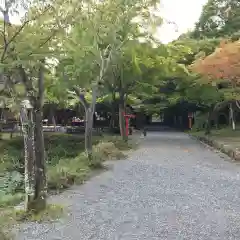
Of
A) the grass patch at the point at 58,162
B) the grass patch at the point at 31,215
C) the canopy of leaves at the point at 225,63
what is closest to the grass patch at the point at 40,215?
the grass patch at the point at 31,215

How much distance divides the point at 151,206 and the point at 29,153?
8.01 ft

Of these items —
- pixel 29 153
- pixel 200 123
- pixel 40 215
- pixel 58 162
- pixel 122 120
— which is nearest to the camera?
pixel 40 215

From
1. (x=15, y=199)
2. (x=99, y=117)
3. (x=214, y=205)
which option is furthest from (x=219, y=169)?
(x=99, y=117)

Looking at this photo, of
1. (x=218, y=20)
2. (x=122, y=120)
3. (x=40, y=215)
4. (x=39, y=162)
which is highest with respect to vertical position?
(x=218, y=20)

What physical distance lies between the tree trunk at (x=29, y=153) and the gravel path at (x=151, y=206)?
72 centimetres

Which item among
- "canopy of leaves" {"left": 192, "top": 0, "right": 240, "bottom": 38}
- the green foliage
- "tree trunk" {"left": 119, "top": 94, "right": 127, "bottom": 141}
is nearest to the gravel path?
"tree trunk" {"left": 119, "top": 94, "right": 127, "bottom": 141}

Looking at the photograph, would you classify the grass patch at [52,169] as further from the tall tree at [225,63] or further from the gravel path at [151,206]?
the tall tree at [225,63]

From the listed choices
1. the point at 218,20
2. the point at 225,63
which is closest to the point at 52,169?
the point at 225,63

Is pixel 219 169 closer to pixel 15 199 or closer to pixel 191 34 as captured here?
pixel 15 199

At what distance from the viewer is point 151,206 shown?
7375 millimetres

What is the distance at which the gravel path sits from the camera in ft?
18.3

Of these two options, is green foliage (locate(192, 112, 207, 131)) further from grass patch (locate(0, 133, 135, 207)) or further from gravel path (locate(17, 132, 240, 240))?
gravel path (locate(17, 132, 240, 240))

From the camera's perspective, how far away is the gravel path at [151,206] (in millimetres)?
5582

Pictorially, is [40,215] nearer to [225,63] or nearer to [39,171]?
[39,171]
